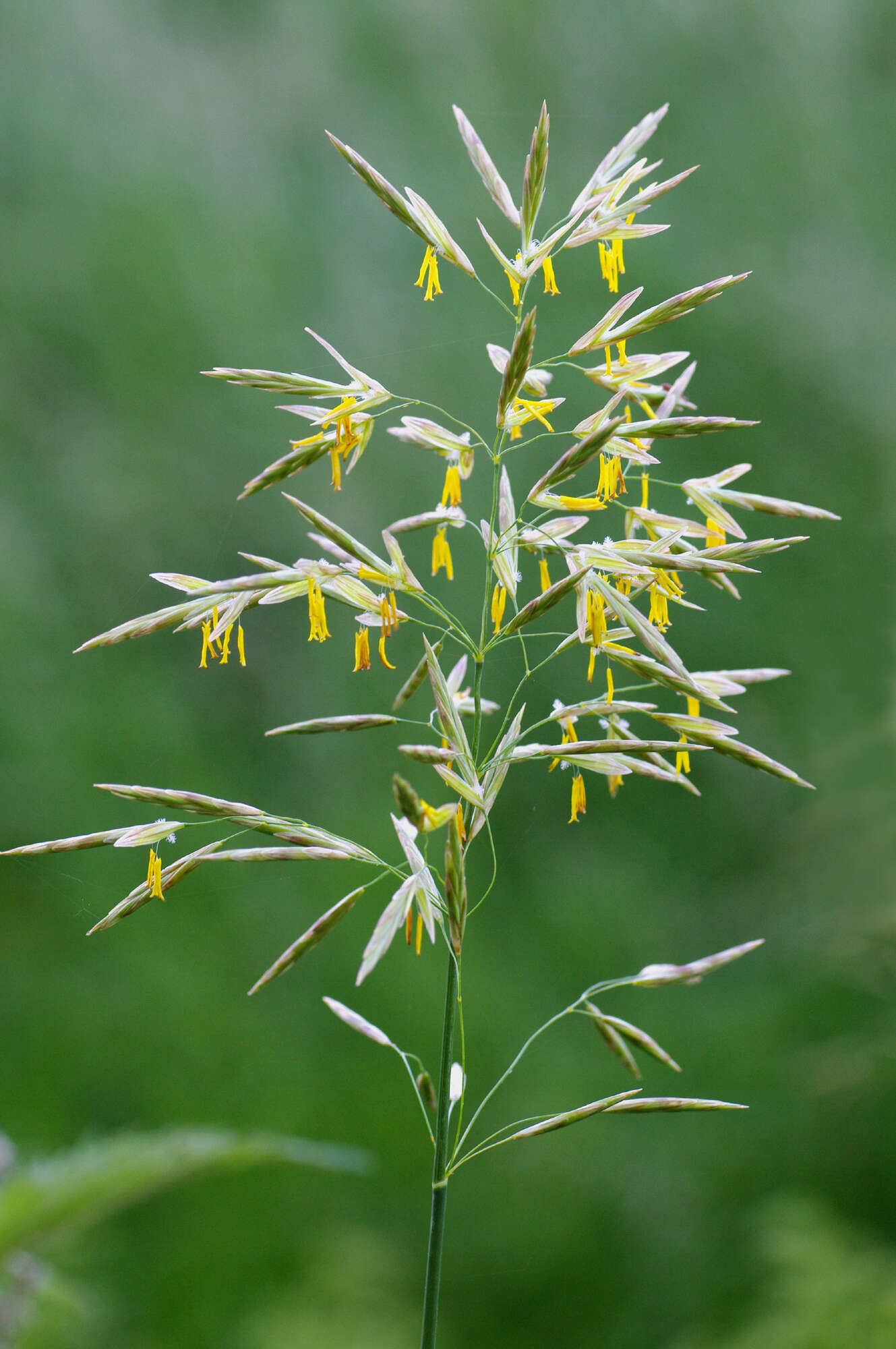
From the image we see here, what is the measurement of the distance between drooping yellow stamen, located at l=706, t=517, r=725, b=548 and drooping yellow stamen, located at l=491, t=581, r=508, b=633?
0.39 ft

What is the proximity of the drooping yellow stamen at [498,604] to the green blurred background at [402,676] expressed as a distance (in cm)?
140

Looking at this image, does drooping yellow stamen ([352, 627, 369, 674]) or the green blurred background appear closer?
drooping yellow stamen ([352, 627, 369, 674])

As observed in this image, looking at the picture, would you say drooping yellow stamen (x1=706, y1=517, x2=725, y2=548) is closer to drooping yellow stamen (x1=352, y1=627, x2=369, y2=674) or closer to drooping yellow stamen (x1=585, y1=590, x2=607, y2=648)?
drooping yellow stamen (x1=585, y1=590, x2=607, y2=648)

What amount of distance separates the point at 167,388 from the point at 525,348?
1837 mm

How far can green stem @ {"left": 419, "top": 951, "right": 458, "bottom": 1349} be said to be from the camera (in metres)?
0.44

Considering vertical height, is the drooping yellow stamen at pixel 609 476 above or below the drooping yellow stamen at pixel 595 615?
above

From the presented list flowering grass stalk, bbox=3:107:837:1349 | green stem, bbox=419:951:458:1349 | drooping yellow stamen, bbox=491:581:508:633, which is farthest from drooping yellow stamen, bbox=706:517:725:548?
green stem, bbox=419:951:458:1349

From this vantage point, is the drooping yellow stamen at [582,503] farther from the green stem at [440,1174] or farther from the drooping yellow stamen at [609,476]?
the green stem at [440,1174]

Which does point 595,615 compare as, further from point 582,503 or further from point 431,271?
point 431,271

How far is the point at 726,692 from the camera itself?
0.52m

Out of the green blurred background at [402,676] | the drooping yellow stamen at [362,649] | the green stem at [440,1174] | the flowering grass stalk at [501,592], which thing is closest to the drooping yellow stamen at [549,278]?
the flowering grass stalk at [501,592]

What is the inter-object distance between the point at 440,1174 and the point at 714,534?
0.37 meters

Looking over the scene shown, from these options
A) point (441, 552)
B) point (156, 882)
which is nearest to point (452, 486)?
point (441, 552)

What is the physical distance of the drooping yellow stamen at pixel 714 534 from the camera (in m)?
0.51
